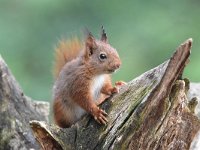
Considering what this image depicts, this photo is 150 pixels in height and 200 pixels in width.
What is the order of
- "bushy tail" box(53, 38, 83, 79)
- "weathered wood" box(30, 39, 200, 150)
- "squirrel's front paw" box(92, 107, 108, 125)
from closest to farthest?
1. "weathered wood" box(30, 39, 200, 150)
2. "squirrel's front paw" box(92, 107, 108, 125)
3. "bushy tail" box(53, 38, 83, 79)

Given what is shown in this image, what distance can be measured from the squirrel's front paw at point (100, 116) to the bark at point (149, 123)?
0.07 feet

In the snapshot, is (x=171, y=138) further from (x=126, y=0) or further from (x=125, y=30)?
(x=126, y=0)

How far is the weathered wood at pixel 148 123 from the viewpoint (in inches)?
115

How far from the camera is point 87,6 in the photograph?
6105 millimetres

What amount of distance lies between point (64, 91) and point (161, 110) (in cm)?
82

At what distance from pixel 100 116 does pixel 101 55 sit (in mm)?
549

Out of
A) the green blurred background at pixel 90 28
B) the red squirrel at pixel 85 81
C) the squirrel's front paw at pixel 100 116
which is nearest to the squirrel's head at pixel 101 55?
the red squirrel at pixel 85 81

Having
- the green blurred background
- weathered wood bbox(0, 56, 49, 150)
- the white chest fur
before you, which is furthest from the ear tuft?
the green blurred background

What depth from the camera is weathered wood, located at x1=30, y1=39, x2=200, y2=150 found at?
293cm

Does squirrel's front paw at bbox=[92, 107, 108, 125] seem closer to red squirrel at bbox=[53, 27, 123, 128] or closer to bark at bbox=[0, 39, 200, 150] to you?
bark at bbox=[0, 39, 200, 150]

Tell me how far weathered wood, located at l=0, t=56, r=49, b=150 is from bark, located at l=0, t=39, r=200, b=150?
555mm

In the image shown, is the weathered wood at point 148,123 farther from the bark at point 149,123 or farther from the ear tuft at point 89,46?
the ear tuft at point 89,46

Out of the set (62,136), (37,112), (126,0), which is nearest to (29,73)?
(126,0)

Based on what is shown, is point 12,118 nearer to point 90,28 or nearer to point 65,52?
point 65,52
